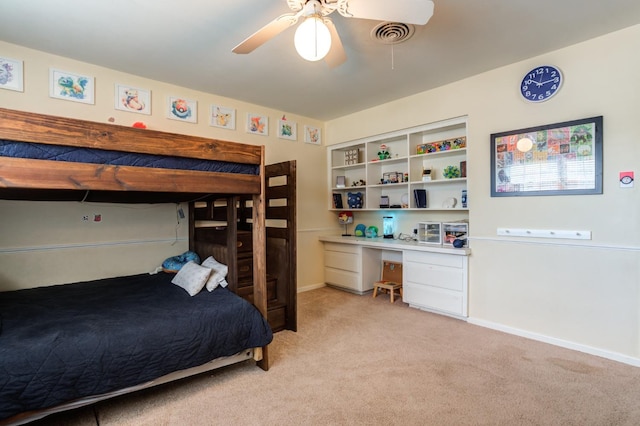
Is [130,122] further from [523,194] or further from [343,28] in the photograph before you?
[523,194]

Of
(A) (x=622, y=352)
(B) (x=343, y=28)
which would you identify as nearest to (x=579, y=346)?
(A) (x=622, y=352)

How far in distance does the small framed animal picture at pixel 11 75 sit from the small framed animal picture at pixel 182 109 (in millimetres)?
1128

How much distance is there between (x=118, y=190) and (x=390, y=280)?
3.39 meters

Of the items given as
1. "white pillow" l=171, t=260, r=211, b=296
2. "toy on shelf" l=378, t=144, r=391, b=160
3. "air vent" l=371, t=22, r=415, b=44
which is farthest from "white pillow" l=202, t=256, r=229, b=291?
"toy on shelf" l=378, t=144, r=391, b=160

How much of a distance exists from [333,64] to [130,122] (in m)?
2.14

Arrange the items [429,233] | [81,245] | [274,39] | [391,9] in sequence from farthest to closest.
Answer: [429,233]
[81,245]
[274,39]
[391,9]

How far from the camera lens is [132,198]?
109 inches

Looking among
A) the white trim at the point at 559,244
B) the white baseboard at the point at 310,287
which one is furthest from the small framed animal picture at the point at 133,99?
the white trim at the point at 559,244

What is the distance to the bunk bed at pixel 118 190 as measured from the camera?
4.85 ft

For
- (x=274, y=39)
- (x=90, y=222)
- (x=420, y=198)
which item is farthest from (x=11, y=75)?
(x=420, y=198)

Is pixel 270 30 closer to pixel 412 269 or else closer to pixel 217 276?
pixel 217 276

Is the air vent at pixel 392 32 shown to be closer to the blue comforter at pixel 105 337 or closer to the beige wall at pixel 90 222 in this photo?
the beige wall at pixel 90 222

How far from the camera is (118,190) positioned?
169cm

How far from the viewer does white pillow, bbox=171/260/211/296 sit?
7.83ft
